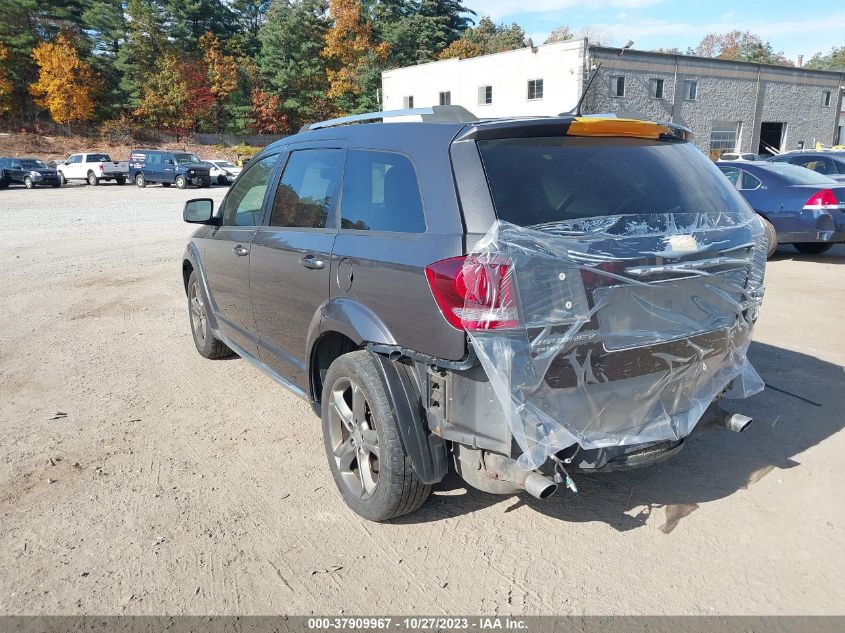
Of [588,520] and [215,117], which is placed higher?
[215,117]

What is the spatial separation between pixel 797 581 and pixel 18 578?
336 centimetres

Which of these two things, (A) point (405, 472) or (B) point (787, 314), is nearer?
(A) point (405, 472)

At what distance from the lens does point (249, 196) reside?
15.2ft

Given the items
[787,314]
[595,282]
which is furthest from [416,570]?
[787,314]

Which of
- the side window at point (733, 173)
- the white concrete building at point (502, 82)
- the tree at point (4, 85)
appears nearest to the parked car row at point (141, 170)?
the white concrete building at point (502, 82)

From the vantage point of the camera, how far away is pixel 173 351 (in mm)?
6035

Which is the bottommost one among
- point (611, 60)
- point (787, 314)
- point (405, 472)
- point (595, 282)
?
point (787, 314)

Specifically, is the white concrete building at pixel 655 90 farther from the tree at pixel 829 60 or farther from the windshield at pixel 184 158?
the tree at pixel 829 60

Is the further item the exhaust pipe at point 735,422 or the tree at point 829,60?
the tree at point 829,60

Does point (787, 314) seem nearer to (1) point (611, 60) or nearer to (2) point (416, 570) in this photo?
(2) point (416, 570)

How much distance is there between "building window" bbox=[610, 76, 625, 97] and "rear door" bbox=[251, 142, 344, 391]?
37989 mm

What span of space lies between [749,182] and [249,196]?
9.11 metres

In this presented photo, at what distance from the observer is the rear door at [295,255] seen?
3.54m

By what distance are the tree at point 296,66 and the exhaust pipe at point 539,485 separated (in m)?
59.9
